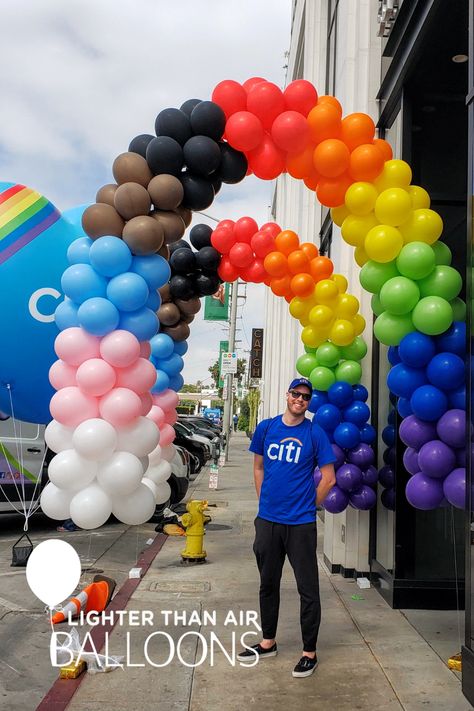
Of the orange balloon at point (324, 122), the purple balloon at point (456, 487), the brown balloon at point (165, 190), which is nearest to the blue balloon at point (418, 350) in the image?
the purple balloon at point (456, 487)

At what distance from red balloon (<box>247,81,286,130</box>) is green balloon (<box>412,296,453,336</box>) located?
1902 millimetres

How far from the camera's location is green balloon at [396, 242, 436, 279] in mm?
4641

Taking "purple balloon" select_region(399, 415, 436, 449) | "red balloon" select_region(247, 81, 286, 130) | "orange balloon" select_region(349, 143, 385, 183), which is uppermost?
"red balloon" select_region(247, 81, 286, 130)

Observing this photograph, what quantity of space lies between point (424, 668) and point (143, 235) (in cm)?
366

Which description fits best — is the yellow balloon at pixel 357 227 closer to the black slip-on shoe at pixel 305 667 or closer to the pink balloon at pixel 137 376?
the pink balloon at pixel 137 376

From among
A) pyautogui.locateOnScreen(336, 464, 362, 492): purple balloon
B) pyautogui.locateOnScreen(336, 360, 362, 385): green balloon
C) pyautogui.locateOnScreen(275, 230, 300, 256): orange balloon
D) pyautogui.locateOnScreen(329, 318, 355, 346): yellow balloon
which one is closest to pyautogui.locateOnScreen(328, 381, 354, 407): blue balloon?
pyautogui.locateOnScreen(336, 360, 362, 385): green balloon

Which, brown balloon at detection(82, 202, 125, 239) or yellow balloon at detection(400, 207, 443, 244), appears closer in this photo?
yellow balloon at detection(400, 207, 443, 244)

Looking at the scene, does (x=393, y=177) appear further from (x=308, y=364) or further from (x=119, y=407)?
(x=119, y=407)

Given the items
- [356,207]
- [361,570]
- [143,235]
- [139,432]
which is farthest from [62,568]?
[361,570]

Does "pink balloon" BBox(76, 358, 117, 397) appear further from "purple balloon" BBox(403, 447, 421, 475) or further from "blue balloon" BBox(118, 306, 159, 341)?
"purple balloon" BBox(403, 447, 421, 475)

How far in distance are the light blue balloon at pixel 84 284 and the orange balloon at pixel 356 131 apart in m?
2.15

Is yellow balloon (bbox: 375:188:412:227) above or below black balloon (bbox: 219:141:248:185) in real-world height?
below

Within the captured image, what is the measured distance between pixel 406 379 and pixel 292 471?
3.36 feet

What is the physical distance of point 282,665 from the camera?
4.70 metres
